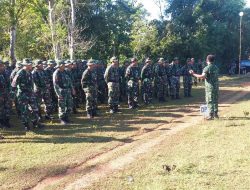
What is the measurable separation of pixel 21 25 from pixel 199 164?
2938 centimetres

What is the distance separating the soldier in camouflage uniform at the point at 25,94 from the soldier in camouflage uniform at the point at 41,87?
1.05m

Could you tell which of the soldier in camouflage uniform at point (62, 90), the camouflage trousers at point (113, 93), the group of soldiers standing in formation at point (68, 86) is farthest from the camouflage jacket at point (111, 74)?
the soldier in camouflage uniform at point (62, 90)

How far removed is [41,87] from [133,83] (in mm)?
3940

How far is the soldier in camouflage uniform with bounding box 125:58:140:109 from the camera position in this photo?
1634 cm

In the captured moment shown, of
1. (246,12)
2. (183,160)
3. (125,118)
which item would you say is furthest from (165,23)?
(183,160)

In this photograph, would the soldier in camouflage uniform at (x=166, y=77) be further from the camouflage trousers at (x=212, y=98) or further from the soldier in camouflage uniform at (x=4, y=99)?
the soldier in camouflage uniform at (x=4, y=99)

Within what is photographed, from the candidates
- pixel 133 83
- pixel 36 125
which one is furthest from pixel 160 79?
pixel 36 125

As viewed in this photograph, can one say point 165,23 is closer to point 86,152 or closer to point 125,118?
point 125,118

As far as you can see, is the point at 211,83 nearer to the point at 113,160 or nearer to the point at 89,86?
the point at 89,86

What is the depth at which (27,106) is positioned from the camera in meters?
12.3

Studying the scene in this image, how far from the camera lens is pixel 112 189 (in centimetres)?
755

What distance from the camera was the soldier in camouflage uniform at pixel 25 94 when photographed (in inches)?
480

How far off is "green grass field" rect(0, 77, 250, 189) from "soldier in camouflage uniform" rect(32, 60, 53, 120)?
1.05m

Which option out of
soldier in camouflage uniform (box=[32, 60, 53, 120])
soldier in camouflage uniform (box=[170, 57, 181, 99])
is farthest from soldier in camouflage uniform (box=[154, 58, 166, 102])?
soldier in camouflage uniform (box=[32, 60, 53, 120])
